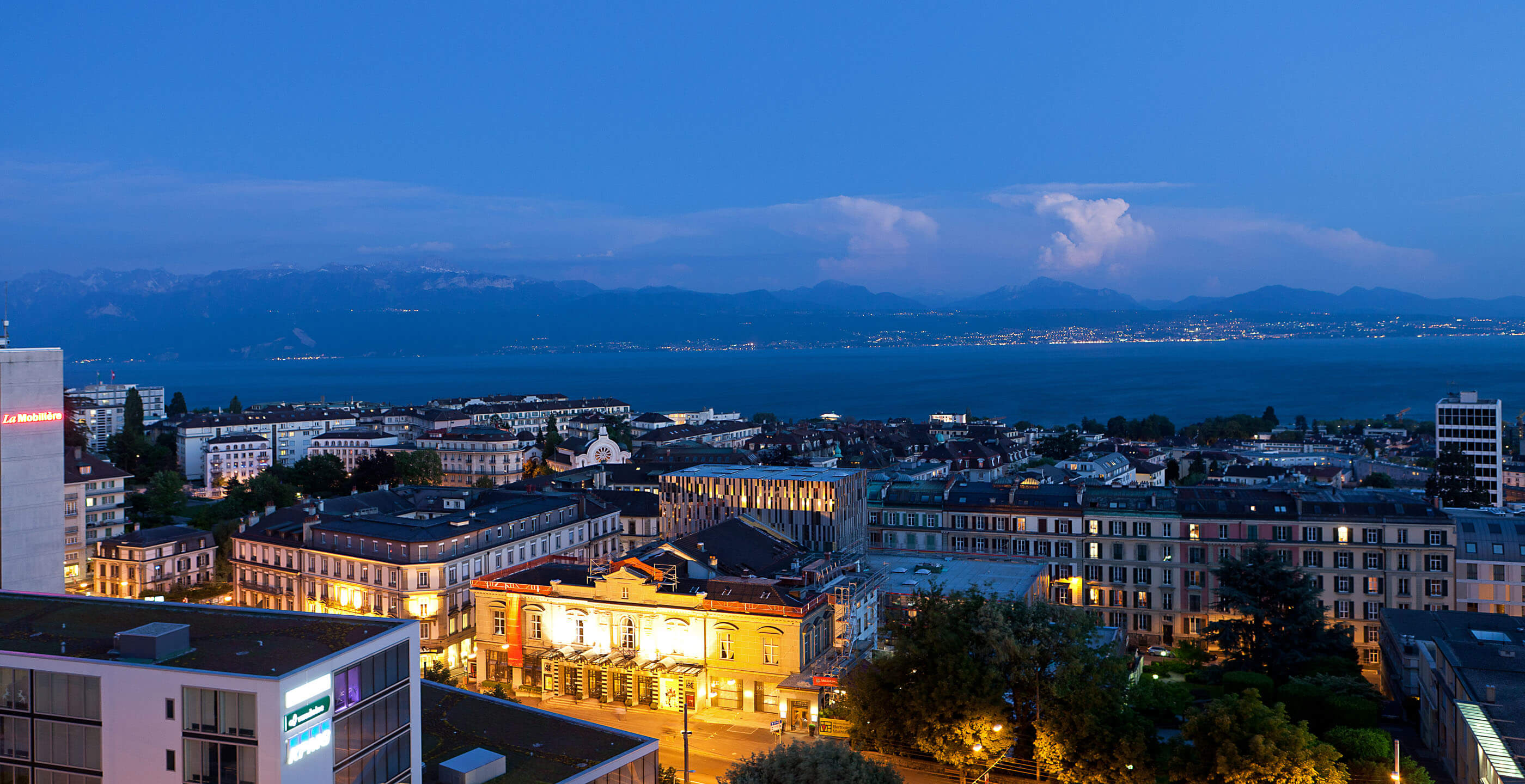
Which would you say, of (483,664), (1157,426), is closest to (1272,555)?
(483,664)

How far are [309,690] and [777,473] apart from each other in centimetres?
3961

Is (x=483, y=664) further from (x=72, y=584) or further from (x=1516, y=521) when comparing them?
(x=1516, y=521)

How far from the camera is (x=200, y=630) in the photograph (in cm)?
2473

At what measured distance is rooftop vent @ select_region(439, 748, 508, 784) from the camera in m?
25.7

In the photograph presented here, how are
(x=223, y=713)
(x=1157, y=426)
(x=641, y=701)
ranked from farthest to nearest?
(x=1157, y=426), (x=641, y=701), (x=223, y=713)

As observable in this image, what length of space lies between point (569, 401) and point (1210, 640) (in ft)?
448

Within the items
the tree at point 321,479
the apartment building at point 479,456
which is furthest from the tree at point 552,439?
the tree at point 321,479

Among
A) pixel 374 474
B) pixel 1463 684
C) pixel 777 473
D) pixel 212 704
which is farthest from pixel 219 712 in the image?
pixel 374 474

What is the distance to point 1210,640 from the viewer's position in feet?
156

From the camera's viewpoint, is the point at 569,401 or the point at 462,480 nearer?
the point at 462,480

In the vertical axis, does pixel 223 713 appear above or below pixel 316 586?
above

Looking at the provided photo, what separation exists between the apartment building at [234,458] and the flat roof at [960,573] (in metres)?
82.5

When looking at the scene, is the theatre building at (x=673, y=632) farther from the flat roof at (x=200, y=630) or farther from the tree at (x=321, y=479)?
the tree at (x=321, y=479)

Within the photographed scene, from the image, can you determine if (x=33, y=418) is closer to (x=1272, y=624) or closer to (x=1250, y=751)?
(x=1250, y=751)
